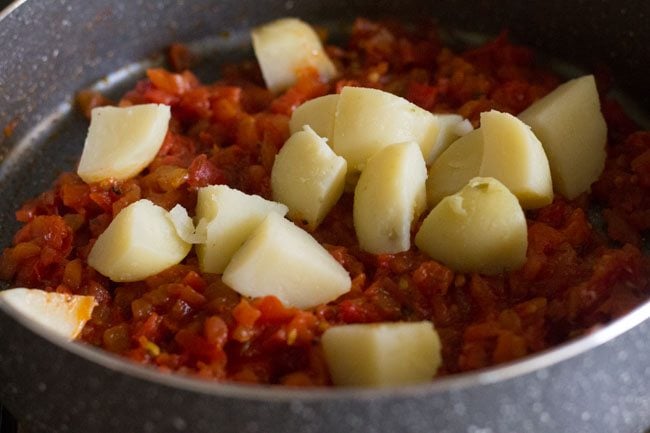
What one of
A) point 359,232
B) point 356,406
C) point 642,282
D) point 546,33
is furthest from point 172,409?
point 546,33

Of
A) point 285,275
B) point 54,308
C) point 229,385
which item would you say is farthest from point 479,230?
point 54,308

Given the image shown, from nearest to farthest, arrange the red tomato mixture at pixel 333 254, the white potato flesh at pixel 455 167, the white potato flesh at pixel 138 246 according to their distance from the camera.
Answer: the red tomato mixture at pixel 333 254, the white potato flesh at pixel 138 246, the white potato flesh at pixel 455 167

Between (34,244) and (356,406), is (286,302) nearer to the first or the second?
(356,406)

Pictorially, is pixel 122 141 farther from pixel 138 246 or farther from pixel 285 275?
pixel 285 275

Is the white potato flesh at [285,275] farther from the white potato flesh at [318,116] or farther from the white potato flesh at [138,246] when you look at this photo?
the white potato flesh at [318,116]

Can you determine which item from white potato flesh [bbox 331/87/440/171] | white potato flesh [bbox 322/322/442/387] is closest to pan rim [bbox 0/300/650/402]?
white potato flesh [bbox 322/322/442/387]

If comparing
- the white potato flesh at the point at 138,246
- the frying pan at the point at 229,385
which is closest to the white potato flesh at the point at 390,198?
the white potato flesh at the point at 138,246
